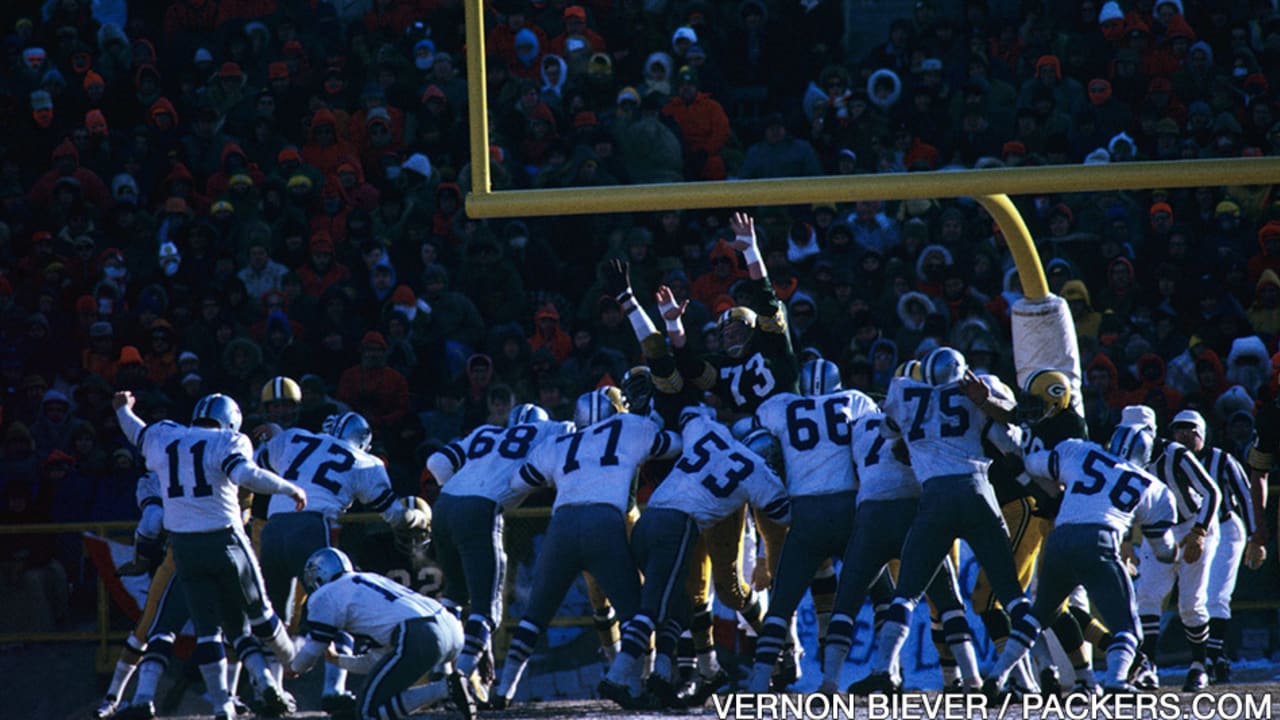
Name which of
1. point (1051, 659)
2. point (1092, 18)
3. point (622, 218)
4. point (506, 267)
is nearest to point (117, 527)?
point (506, 267)

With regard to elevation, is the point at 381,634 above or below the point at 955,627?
above

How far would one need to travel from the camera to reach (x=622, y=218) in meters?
14.3

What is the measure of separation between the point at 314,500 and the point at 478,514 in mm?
896

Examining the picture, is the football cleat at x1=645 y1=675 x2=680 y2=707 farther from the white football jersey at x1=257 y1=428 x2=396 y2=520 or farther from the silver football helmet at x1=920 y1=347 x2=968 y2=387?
the silver football helmet at x1=920 y1=347 x2=968 y2=387

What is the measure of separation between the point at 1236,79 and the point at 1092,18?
123 cm

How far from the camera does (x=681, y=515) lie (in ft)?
34.0

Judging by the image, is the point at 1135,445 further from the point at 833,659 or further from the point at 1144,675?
the point at 833,659

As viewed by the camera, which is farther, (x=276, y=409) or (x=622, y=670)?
(x=276, y=409)

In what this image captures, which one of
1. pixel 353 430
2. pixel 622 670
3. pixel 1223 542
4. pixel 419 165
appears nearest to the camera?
pixel 622 670

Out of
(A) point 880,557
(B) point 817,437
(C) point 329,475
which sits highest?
(B) point 817,437

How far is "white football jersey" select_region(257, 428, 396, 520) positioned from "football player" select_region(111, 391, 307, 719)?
17 cm

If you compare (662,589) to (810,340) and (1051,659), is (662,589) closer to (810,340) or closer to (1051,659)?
(1051,659)

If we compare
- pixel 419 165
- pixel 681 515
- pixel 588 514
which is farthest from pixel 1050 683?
pixel 419 165

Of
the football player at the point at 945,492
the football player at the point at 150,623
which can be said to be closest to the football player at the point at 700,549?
the football player at the point at 945,492
